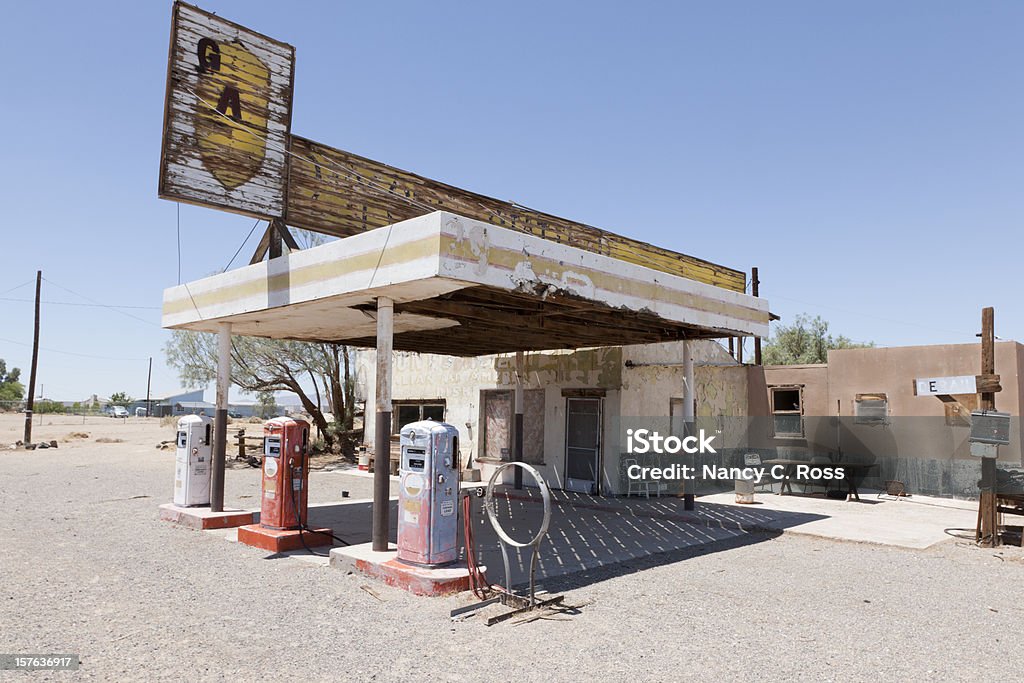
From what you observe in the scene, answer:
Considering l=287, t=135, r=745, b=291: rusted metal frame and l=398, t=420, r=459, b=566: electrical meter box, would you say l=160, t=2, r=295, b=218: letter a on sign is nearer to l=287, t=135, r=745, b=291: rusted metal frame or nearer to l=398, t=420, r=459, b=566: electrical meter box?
l=287, t=135, r=745, b=291: rusted metal frame

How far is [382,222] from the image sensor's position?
1029 centimetres

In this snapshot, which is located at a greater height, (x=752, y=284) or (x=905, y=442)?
(x=752, y=284)

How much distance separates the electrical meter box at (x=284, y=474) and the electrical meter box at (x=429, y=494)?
252 cm

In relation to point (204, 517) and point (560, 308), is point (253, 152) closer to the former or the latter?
point (560, 308)

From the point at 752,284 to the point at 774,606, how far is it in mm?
22055

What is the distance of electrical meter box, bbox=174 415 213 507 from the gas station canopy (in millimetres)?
1634

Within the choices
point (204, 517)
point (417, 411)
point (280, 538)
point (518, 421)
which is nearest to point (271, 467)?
A: point (280, 538)

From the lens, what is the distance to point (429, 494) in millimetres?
7309

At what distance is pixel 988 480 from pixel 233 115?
454 inches

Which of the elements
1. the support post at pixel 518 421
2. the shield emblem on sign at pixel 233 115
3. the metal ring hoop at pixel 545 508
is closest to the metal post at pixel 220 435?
the shield emblem on sign at pixel 233 115

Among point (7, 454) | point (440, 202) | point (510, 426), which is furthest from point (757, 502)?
point (7, 454)

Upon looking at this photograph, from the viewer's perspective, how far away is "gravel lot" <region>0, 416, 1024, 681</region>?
16.7 ft

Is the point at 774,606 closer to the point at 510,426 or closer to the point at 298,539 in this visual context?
the point at 298,539

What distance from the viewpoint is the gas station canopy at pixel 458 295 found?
755 centimetres
